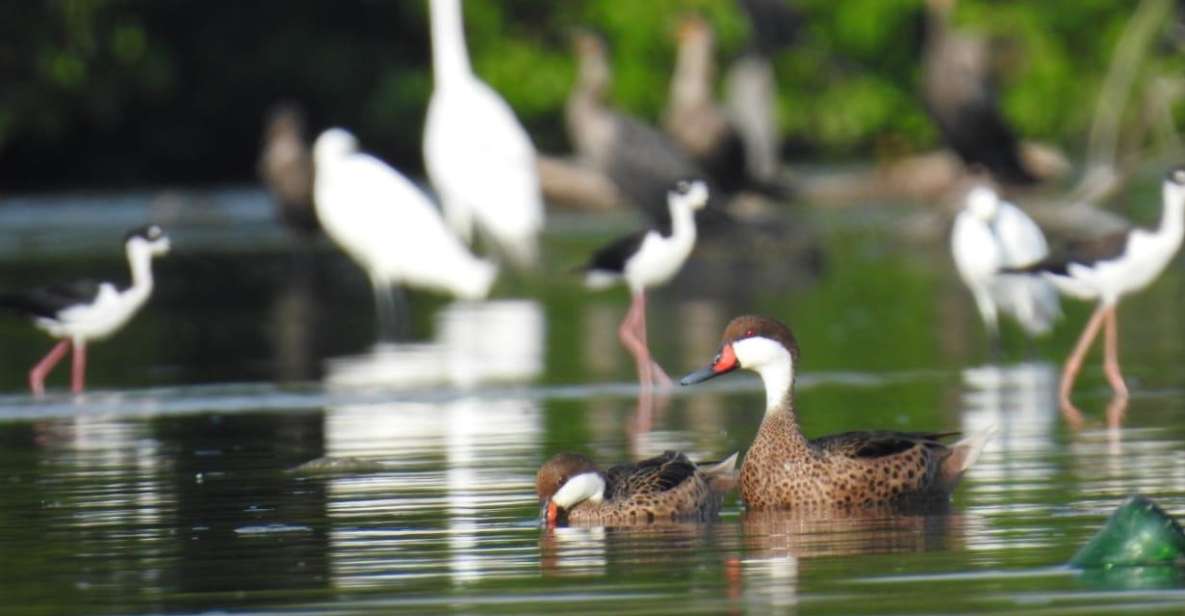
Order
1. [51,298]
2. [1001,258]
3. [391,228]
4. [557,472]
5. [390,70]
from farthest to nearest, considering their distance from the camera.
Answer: [390,70], [391,228], [1001,258], [51,298], [557,472]

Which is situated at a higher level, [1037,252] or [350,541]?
[1037,252]

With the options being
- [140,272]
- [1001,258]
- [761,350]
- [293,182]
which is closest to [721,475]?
[761,350]

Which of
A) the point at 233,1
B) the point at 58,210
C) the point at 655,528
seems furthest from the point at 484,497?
the point at 233,1

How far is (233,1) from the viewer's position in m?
53.4

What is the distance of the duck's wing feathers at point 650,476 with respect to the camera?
999 cm

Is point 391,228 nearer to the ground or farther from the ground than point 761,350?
farther from the ground

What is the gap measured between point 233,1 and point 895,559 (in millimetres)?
45664

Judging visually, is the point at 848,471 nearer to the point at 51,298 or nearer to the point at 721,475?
the point at 721,475

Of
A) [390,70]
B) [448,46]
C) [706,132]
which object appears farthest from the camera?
[390,70]

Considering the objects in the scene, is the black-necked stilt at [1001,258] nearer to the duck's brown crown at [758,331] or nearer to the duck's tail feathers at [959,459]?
the duck's brown crown at [758,331]

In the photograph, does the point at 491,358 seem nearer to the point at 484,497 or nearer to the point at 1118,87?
the point at 484,497

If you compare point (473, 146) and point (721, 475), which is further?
point (473, 146)

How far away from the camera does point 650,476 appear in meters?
10.0

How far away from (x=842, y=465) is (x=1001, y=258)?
25.2ft
